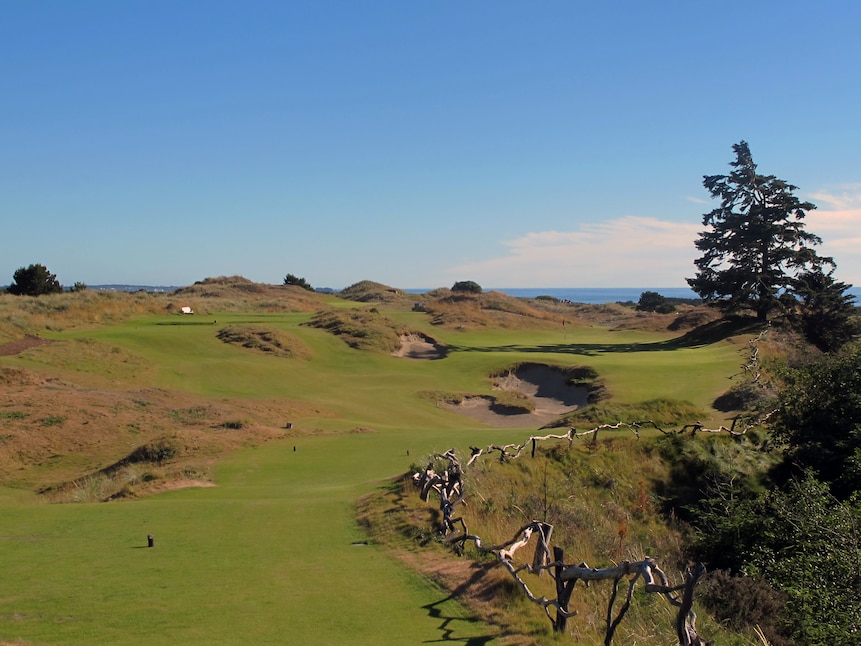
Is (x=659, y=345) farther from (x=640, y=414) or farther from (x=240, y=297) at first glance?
(x=240, y=297)

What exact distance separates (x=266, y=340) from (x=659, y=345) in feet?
82.0

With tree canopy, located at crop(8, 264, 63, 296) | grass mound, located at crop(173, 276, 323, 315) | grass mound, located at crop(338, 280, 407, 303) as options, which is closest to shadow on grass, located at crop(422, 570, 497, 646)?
grass mound, located at crop(173, 276, 323, 315)

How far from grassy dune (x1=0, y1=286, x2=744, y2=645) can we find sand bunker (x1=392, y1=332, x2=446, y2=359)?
A: 63.8 inches

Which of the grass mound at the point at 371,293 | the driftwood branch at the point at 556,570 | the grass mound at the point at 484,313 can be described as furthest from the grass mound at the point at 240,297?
the driftwood branch at the point at 556,570

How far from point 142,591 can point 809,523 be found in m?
7.55

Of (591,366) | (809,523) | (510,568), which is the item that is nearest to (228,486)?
(510,568)

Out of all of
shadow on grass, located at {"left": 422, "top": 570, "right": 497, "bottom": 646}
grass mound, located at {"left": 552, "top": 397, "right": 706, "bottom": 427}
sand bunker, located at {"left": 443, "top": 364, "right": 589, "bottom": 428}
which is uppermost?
grass mound, located at {"left": 552, "top": 397, "right": 706, "bottom": 427}

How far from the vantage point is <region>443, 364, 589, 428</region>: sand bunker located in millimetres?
Result: 28016

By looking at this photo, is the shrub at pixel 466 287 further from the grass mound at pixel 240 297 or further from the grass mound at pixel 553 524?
the grass mound at pixel 553 524

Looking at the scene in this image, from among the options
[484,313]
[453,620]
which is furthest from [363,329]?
[453,620]

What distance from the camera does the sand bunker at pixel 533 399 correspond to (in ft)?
91.9

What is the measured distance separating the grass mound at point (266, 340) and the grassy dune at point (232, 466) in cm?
42

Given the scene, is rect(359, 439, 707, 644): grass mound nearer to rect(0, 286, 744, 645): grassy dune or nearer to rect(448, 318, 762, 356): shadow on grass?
rect(0, 286, 744, 645): grassy dune

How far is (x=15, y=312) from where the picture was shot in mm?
36188
